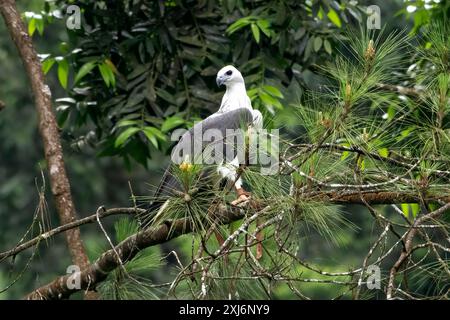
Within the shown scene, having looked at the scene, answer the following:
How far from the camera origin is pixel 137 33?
568 cm

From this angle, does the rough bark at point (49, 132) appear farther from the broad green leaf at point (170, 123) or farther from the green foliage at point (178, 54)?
the broad green leaf at point (170, 123)

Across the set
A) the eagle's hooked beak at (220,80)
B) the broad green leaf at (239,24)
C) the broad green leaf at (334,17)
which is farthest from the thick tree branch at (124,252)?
the broad green leaf at (334,17)

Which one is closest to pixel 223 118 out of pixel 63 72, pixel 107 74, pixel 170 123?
pixel 170 123

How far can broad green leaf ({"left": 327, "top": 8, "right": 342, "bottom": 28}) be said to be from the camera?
5492 mm

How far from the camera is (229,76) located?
17.3 feet

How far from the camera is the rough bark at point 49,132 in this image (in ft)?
16.2

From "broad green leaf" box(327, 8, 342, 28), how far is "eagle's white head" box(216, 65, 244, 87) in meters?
0.72

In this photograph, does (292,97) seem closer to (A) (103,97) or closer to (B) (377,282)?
(A) (103,97)

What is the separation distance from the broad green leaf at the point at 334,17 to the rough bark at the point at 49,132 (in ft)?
5.78

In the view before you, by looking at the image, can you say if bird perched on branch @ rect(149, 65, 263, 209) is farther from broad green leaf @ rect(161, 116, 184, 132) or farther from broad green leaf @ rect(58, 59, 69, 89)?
broad green leaf @ rect(58, 59, 69, 89)

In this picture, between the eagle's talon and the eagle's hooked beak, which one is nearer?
the eagle's talon

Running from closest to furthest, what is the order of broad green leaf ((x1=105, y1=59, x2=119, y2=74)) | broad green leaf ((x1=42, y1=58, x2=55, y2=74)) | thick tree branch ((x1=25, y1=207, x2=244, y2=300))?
thick tree branch ((x1=25, y1=207, x2=244, y2=300)), broad green leaf ((x1=105, y1=59, x2=119, y2=74)), broad green leaf ((x1=42, y1=58, x2=55, y2=74))

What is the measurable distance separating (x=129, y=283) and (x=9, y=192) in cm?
1026

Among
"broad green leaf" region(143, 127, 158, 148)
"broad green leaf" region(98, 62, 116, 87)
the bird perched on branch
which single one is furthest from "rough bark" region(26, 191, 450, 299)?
"broad green leaf" region(98, 62, 116, 87)
